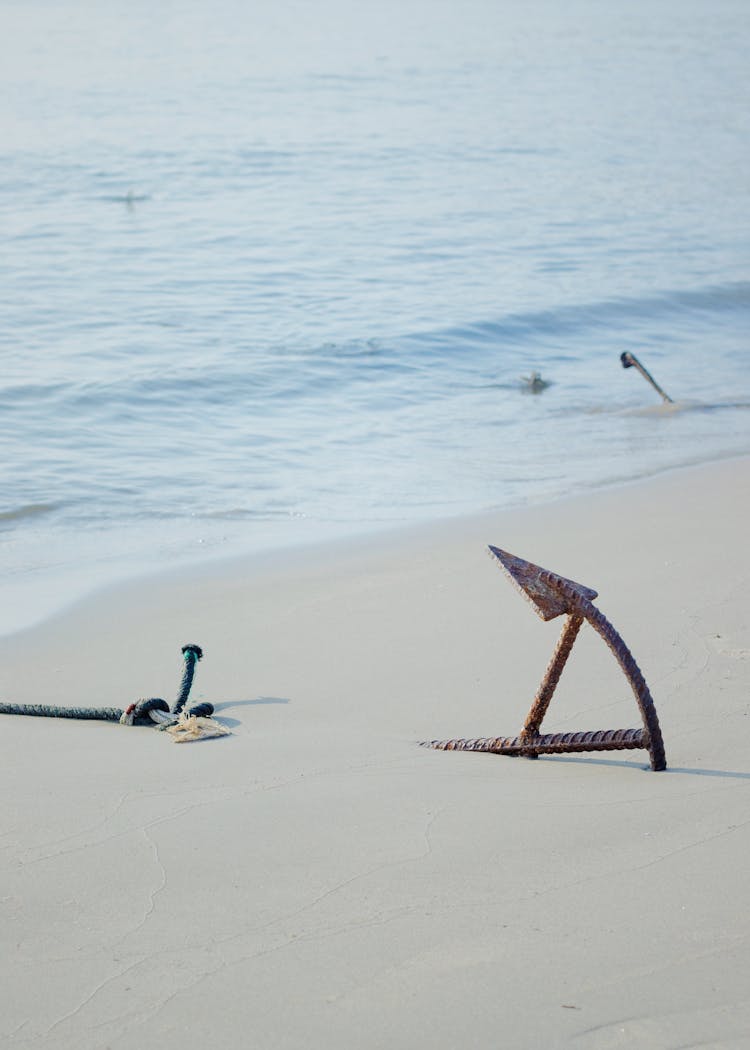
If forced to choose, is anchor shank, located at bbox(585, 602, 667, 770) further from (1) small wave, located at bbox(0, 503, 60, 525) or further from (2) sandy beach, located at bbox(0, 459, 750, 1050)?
(1) small wave, located at bbox(0, 503, 60, 525)

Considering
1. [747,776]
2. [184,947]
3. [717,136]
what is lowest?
[184,947]

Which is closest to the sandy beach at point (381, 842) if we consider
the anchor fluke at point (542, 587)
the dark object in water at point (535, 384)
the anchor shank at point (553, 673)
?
the anchor shank at point (553, 673)

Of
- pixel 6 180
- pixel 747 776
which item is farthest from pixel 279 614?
pixel 6 180

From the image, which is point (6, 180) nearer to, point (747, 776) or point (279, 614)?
point (279, 614)

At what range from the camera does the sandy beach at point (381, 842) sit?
233 cm

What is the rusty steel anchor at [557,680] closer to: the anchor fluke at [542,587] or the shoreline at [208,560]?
the anchor fluke at [542,587]

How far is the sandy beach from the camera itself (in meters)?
2.33

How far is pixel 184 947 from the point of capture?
2.54 meters

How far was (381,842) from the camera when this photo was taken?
117 inches

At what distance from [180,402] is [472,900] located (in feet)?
28.5

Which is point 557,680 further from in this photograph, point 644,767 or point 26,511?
point 26,511

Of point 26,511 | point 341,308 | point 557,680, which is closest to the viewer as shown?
point 557,680

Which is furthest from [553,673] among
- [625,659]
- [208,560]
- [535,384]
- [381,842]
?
[535,384]

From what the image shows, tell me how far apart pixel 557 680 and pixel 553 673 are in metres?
0.03
